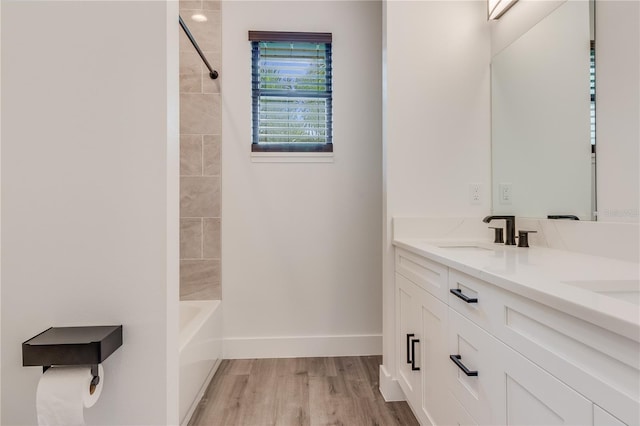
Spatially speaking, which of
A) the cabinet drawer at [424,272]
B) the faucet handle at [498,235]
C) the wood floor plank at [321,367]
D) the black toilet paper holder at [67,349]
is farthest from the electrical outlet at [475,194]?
the black toilet paper holder at [67,349]

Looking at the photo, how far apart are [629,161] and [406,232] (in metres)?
0.93

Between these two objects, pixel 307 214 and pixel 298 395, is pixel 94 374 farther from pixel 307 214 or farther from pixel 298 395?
pixel 307 214

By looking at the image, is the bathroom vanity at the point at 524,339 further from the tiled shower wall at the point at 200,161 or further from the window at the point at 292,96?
the tiled shower wall at the point at 200,161

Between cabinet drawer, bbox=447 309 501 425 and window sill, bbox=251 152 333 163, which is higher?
window sill, bbox=251 152 333 163

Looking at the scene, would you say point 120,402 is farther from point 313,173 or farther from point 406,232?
point 313,173

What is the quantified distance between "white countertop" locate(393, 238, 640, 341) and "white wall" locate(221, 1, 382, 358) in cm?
88

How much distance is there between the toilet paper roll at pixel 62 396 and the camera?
62cm

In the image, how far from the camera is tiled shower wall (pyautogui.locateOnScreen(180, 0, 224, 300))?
7.17 feet

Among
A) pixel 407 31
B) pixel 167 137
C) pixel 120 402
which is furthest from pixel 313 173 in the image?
pixel 120 402

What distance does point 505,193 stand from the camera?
172 cm

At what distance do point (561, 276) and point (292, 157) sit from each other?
1746 mm

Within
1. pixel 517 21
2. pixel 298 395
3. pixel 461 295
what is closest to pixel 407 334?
pixel 461 295

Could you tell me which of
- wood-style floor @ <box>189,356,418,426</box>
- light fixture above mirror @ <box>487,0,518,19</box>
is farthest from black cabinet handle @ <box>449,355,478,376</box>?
light fixture above mirror @ <box>487,0,518,19</box>

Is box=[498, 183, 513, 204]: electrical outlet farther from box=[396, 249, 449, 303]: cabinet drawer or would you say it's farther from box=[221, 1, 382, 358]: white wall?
box=[221, 1, 382, 358]: white wall
